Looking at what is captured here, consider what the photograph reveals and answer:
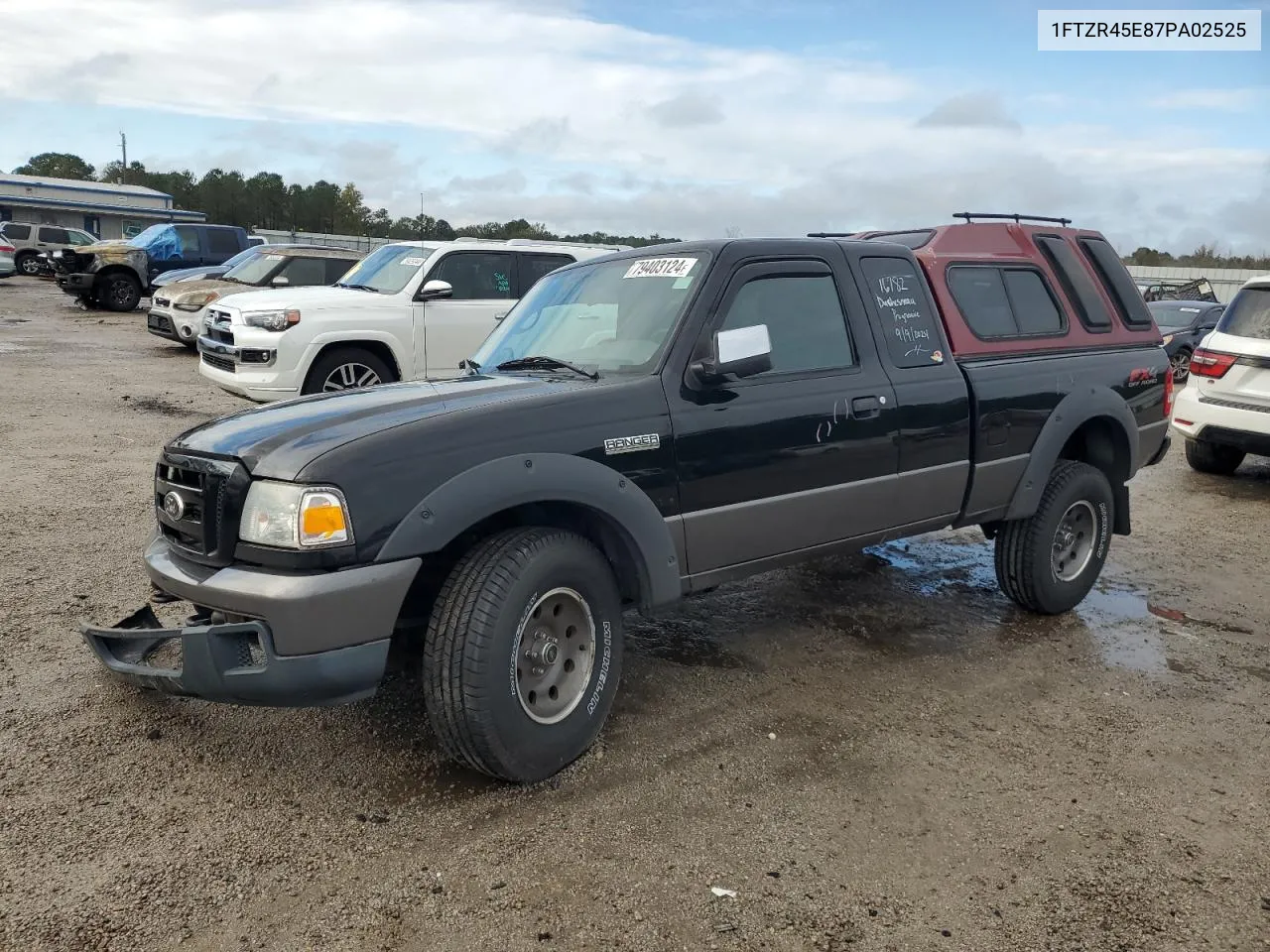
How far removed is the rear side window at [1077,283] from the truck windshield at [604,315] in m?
2.47

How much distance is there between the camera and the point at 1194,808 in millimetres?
3367

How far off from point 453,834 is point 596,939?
2.17ft

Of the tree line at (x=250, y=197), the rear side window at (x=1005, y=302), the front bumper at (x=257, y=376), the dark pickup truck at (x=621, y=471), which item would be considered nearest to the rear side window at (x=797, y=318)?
the dark pickup truck at (x=621, y=471)

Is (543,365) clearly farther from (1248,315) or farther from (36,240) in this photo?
(36,240)

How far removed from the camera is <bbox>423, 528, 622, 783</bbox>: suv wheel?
10.1 ft

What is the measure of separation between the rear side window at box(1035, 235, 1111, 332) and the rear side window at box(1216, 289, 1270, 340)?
160 inches

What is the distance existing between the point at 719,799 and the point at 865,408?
5.88ft

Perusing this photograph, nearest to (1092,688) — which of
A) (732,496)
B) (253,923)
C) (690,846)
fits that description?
(732,496)

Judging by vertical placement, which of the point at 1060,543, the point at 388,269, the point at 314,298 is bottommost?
the point at 1060,543

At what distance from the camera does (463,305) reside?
32.9 ft

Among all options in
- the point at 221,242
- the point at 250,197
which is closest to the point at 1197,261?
the point at 221,242

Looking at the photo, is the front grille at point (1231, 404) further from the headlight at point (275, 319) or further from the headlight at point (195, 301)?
the headlight at point (195, 301)

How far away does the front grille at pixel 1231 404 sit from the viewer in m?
8.32

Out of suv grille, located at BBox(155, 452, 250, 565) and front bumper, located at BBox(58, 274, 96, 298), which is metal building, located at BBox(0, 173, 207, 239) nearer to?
front bumper, located at BBox(58, 274, 96, 298)
